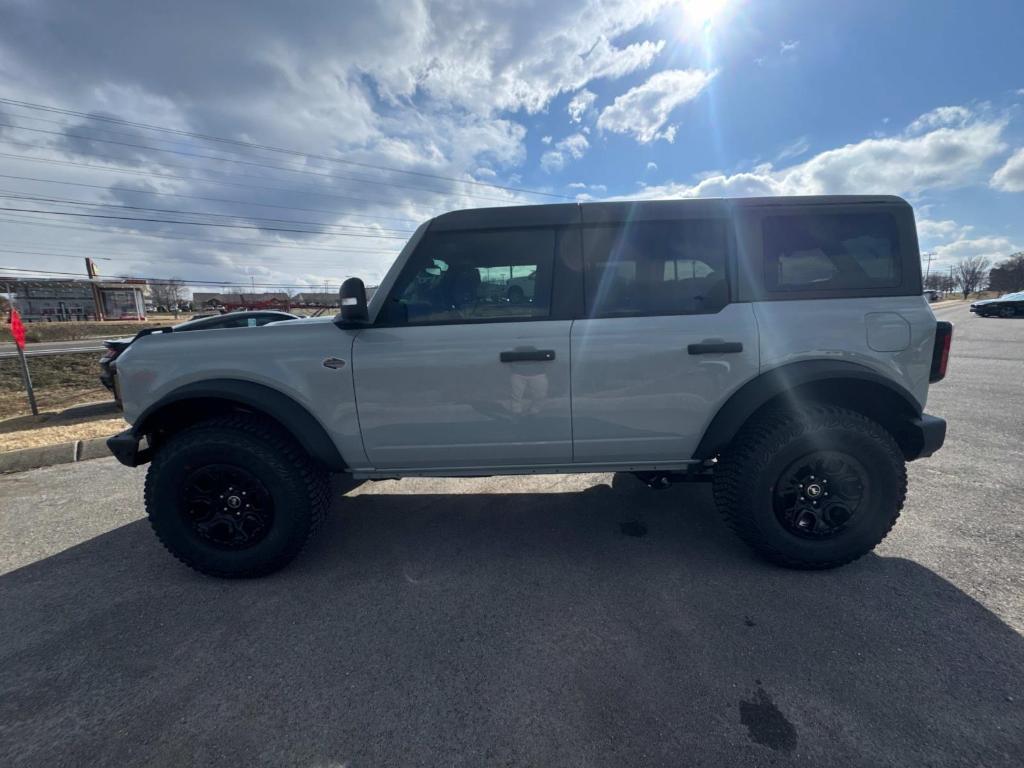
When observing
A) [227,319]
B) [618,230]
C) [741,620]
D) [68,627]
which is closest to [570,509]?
[741,620]

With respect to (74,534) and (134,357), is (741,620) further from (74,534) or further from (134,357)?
(74,534)

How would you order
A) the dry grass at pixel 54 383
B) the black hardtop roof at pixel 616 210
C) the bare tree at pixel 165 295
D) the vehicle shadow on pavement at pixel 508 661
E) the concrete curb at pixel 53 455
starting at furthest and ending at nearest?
the bare tree at pixel 165 295 → the dry grass at pixel 54 383 → the concrete curb at pixel 53 455 → the black hardtop roof at pixel 616 210 → the vehicle shadow on pavement at pixel 508 661

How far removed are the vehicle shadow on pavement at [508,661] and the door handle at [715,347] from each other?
4.18ft

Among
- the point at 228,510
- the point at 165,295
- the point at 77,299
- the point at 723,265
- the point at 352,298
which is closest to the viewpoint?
the point at 352,298

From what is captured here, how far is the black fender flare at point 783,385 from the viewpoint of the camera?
246 cm

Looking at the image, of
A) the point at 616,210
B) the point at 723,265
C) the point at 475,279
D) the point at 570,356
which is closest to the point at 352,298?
the point at 475,279

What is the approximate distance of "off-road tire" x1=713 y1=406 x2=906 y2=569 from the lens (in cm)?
249

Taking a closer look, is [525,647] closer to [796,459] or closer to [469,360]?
[469,360]

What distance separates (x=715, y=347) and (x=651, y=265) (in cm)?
58

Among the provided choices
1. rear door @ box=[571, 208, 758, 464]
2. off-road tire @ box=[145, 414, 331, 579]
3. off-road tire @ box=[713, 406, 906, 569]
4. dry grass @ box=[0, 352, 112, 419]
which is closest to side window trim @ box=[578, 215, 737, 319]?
rear door @ box=[571, 208, 758, 464]

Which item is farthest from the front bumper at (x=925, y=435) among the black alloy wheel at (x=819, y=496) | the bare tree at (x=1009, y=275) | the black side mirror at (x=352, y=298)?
the bare tree at (x=1009, y=275)

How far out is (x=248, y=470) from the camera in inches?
102

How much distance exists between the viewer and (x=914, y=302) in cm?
247

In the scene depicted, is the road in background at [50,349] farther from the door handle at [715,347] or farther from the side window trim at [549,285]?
the door handle at [715,347]
